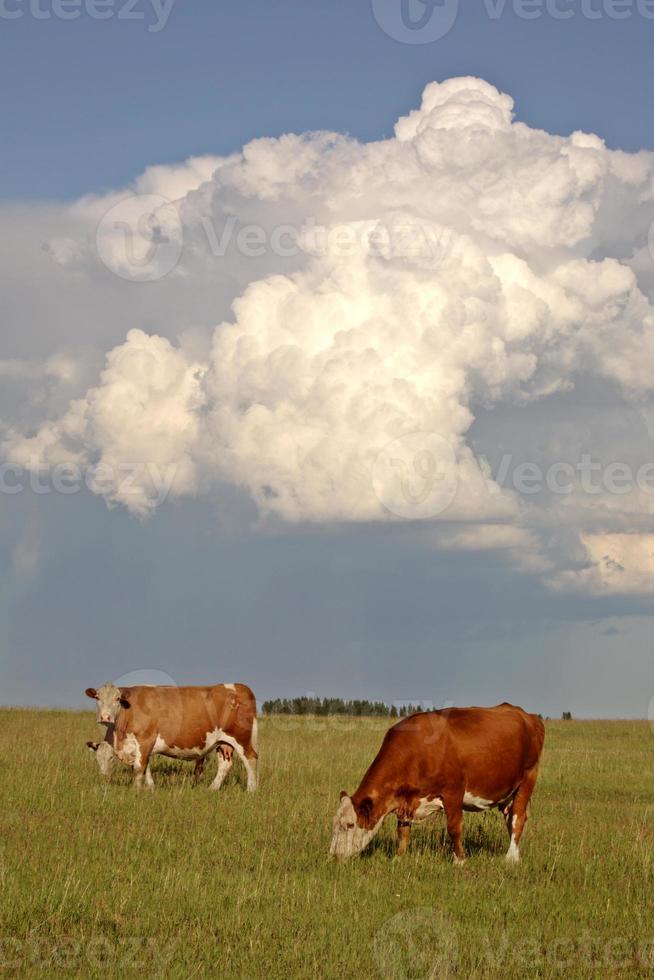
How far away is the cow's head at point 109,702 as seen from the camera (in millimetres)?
21609

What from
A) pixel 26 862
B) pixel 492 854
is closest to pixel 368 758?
pixel 492 854

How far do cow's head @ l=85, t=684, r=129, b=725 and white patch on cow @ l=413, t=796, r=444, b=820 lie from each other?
29.6 feet

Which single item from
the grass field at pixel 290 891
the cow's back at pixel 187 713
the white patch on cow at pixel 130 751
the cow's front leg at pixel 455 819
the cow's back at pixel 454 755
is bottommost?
the grass field at pixel 290 891

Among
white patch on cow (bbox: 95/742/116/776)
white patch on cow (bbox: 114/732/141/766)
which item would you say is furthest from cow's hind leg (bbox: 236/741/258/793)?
white patch on cow (bbox: 95/742/116/776)

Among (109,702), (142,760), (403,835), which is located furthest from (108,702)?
(403,835)

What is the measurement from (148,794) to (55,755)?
603 cm

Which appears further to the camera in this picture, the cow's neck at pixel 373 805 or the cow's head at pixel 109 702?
the cow's head at pixel 109 702

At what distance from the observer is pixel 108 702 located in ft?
71.2

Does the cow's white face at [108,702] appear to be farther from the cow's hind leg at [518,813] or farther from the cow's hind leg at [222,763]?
the cow's hind leg at [518,813]

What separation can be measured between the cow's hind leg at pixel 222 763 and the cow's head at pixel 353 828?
8061mm

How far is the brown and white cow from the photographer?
13.6m

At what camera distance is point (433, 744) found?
13.9 m

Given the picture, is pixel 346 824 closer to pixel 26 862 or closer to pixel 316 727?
pixel 26 862

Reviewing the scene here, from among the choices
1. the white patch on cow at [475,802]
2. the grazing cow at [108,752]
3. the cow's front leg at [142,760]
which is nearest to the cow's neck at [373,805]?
the white patch on cow at [475,802]
